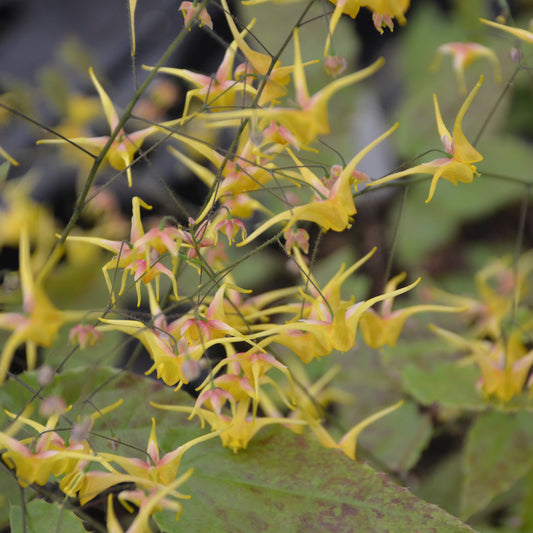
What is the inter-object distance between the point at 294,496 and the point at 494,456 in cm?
28

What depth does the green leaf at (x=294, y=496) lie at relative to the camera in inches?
16.0

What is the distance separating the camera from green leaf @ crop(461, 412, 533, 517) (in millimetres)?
596

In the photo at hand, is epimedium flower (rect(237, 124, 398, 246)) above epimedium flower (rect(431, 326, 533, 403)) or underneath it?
above

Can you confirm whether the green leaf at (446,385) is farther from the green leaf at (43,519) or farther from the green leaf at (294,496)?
the green leaf at (43,519)

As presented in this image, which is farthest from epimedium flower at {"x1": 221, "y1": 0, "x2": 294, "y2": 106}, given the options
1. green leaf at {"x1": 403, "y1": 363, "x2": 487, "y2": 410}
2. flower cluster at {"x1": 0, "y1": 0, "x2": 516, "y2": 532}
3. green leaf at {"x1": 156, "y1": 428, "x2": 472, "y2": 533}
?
green leaf at {"x1": 403, "y1": 363, "x2": 487, "y2": 410}

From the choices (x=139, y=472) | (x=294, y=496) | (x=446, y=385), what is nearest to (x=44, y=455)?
(x=139, y=472)

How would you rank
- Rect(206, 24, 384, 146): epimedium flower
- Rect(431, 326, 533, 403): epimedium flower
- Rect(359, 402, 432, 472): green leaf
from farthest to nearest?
Rect(359, 402, 432, 472): green leaf → Rect(431, 326, 533, 403): epimedium flower → Rect(206, 24, 384, 146): epimedium flower

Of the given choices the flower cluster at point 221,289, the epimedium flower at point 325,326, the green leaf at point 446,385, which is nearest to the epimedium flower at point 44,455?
the flower cluster at point 221,289

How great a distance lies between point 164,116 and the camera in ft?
3.94

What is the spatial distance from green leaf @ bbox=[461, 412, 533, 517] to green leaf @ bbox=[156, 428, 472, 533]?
20 centimetres

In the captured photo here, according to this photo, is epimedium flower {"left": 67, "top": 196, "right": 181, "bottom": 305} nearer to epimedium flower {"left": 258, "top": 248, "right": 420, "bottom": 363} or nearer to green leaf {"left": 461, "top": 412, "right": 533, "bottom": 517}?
epimedium flower {"left": 258, "top": 248, "right": 420, "bottom": 363}

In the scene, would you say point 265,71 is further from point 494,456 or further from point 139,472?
point 494,456

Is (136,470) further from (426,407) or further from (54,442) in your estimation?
(426,407)

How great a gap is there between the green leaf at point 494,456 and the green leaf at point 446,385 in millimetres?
34
